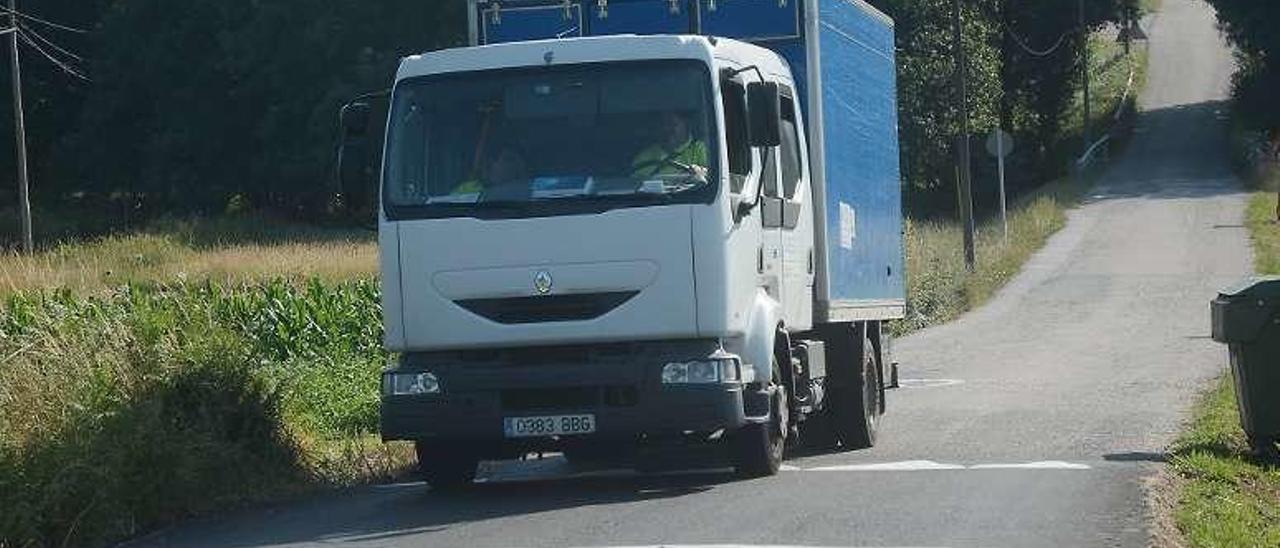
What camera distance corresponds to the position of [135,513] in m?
13.3

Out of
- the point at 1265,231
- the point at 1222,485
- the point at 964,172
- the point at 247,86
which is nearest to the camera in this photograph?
the point at 1222,485

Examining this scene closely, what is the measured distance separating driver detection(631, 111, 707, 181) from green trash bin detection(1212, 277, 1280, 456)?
14.1ft

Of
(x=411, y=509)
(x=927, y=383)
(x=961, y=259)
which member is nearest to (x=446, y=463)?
(x=411, y=509)

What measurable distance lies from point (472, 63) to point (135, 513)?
3.45m

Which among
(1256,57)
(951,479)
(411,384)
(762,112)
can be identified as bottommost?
(951,479)

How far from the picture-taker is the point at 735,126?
13.3 m

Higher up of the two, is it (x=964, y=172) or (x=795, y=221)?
(x=964, y=172)

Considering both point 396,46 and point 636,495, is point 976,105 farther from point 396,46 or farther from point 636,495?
point 636,495

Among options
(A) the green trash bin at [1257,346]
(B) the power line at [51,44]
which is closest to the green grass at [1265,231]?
(A) the green trash bin at [1257,346]

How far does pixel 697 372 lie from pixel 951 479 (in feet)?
6.68

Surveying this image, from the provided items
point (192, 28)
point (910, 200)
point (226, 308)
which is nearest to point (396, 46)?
point (192, 28)

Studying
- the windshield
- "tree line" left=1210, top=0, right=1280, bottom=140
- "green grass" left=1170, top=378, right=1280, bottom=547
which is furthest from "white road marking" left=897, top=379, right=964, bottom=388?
"tree line" left=1210, top=0, right=1280, bottom=140

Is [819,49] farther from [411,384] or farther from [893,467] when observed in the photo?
[411,384]

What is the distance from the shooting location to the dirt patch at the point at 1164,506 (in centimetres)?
1112
